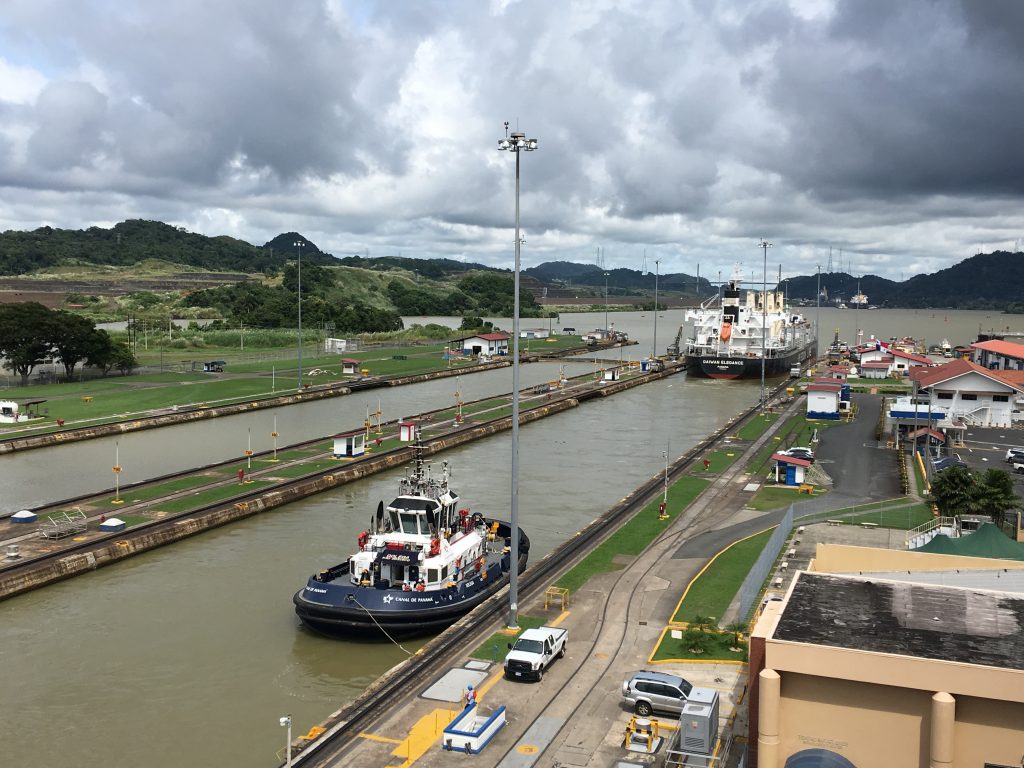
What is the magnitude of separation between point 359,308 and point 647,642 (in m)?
143

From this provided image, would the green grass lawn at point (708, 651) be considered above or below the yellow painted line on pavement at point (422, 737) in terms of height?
above

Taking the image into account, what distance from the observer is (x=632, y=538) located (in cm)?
3350

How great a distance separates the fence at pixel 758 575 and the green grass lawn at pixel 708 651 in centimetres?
175

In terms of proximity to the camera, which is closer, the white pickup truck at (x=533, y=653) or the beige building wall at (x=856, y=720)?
the beige building wall at (x=856, y=720)

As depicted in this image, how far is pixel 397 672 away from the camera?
70.4ft

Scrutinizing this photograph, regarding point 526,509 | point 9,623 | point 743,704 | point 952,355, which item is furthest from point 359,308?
point 743,704

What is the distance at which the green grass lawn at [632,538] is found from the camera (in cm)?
2905

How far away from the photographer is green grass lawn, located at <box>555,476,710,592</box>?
29.0 meters

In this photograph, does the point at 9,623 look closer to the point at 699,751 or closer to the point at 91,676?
the point at 91,676

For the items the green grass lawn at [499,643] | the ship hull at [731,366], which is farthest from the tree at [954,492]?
the ship hull at [731,366]

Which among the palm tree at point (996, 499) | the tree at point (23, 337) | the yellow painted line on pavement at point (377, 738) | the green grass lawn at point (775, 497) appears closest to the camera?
the yellow painted line on pavement at point (377, 738)

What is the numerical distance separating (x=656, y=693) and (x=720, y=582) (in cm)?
943

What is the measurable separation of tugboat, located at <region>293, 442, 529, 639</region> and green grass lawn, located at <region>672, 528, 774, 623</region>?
5.94 metres

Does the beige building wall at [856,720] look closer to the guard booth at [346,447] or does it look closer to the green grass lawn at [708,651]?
the green grass lawn at [708,651]
